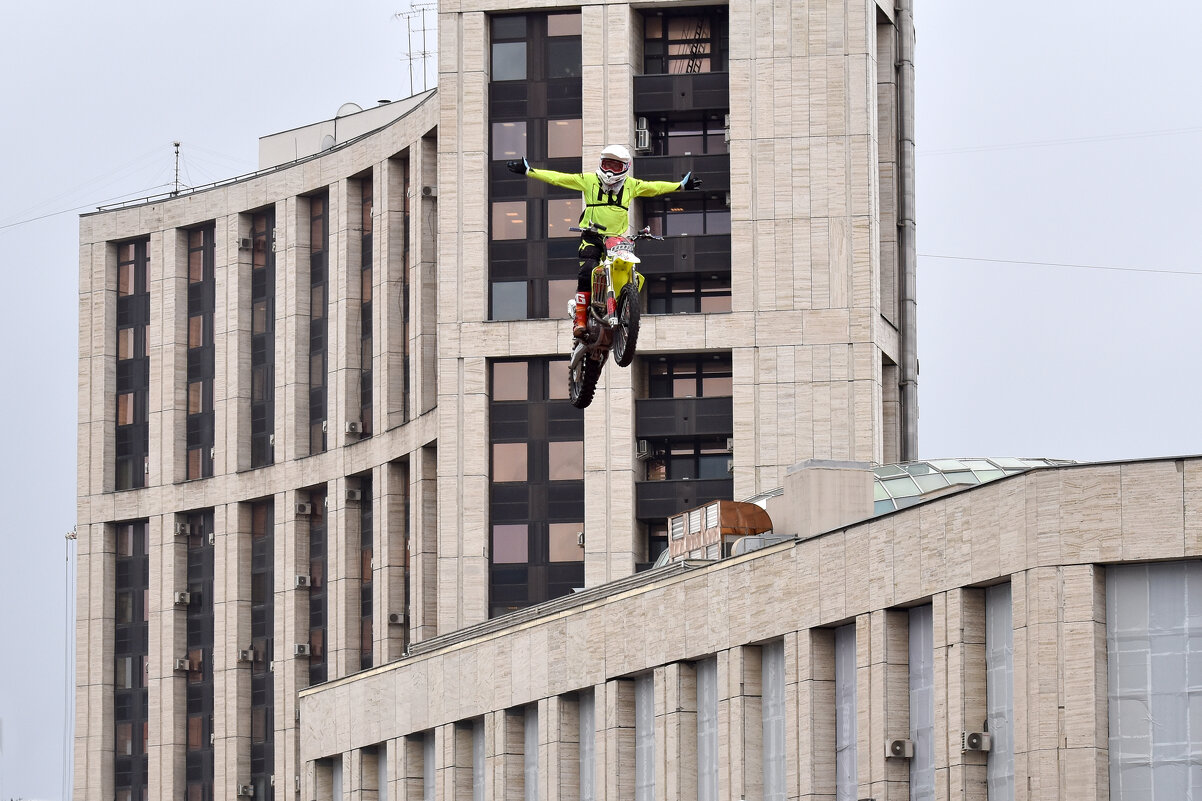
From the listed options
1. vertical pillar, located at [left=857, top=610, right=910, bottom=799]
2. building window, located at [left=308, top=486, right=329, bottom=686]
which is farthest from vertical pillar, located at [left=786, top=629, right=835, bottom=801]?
building window, located at [left=308, top=486, right=329, bottom=686]

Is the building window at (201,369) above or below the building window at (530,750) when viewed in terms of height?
above

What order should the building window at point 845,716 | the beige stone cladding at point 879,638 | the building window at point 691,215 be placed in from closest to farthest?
the beige stone cladding at point 879,638, the building window at point 845,716, the building window at point 691,215

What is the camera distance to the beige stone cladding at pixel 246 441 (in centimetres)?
13638

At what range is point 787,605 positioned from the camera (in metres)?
78.7

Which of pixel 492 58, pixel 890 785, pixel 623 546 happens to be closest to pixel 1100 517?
pixel 890 785

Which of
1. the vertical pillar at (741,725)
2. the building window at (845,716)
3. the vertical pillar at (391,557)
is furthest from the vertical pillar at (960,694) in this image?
the vertical pillar at (391,557)

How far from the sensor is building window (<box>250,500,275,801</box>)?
14262 cm

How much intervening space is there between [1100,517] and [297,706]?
3053 inches

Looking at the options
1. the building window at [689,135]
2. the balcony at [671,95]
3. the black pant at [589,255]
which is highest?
the balcony at [671,95]

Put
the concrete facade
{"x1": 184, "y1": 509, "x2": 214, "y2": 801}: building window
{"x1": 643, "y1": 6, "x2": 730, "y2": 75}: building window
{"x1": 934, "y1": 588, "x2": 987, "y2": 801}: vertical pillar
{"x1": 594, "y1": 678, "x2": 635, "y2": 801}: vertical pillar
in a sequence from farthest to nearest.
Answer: {"x1": 184, "y1": 509, "x2": 214, "y2": 801}: building window → {"x1": 643, "y1": 6, "x2": 730, "y2": 75}: building window → the concrete facade → {"x1": 594, "y1": 678, "x2": 635, "y2": 801}: vertical pillar → {"x1": 934, "y1": 588, "x2": 987, "y2": 801}: vertical pillar

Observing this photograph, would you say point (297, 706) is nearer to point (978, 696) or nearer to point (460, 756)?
point (460, 756)

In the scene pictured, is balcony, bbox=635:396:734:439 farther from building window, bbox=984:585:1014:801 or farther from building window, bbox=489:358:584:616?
building window, bbox=984:585:1014:801

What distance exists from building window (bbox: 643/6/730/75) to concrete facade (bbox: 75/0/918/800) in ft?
4.15

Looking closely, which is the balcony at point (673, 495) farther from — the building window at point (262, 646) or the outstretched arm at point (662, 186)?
the outstretched arm at point (662, 186)
